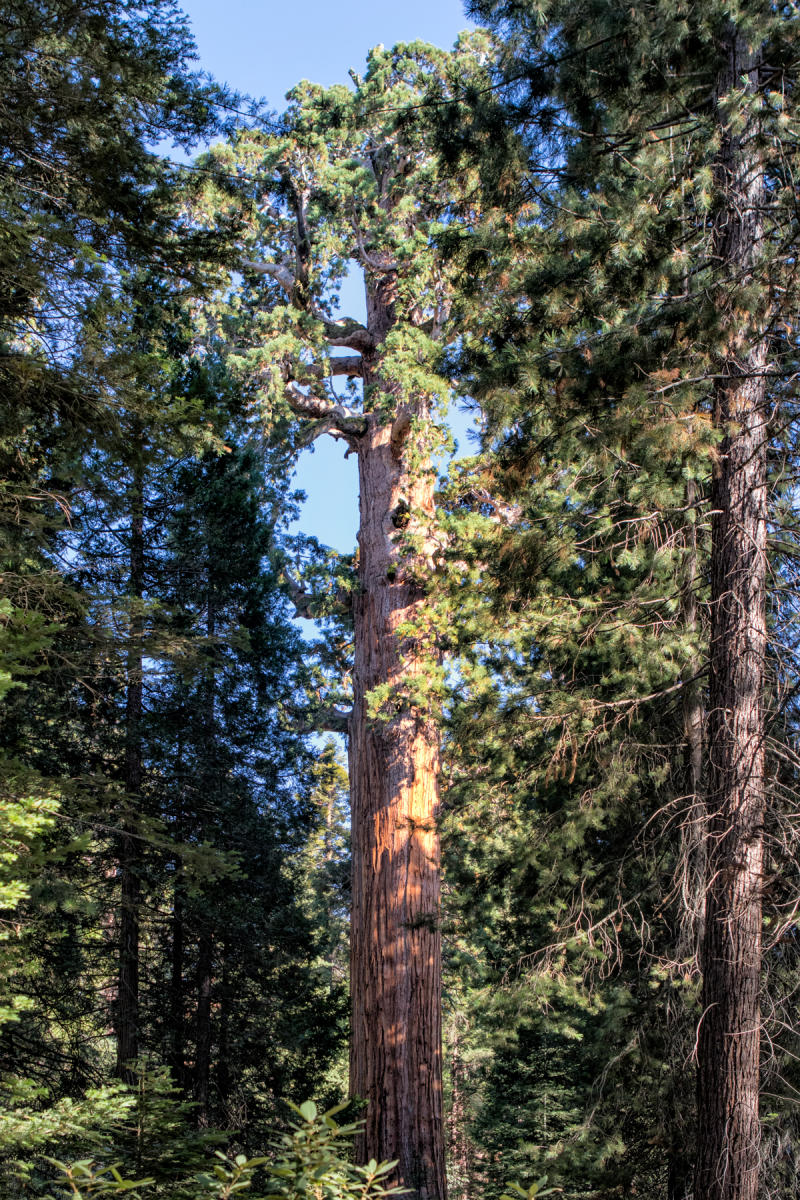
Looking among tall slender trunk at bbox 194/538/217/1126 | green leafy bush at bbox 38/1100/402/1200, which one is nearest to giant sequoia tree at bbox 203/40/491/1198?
tall slender trunk at bbox 194/538/217/1126

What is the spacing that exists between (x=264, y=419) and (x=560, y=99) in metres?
4.99

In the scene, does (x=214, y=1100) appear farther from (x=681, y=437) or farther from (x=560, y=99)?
(x=560, y=99)

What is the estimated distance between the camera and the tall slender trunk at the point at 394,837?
24.0 feet

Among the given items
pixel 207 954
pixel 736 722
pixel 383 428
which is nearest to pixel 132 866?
pixel 207 954

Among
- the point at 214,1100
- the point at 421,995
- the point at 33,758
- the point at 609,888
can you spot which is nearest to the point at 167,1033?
the point at 214,1100

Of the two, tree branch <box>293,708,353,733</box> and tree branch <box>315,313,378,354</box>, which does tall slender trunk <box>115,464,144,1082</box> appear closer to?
tree branch <box>293,708,353,733</box>

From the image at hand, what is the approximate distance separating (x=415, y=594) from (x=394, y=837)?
92.8 inches

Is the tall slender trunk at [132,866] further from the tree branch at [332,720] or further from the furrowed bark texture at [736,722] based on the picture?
the furrowed bark texture at [736,722]

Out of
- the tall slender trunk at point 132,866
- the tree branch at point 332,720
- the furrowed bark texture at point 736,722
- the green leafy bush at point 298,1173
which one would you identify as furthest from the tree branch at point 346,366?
the green leafy bush at point 298,1173

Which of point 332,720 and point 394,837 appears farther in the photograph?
point 332,720

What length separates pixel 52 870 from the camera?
767cm

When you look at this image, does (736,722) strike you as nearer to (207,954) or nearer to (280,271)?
(280,271)

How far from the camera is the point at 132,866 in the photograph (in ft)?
31.7

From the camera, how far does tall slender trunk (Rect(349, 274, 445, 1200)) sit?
731 cm
